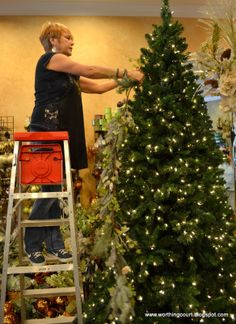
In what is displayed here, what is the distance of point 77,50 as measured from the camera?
487 centimetres

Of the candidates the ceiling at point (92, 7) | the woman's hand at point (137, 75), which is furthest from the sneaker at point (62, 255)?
the ceiling at point (92, 7)

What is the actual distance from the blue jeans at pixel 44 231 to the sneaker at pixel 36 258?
49 mm

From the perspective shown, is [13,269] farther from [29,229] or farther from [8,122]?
[8,122]

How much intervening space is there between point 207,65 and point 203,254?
97 centimetres

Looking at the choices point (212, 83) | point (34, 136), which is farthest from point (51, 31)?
point (212, 83)

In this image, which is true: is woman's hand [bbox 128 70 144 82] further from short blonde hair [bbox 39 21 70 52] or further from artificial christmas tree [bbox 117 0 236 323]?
short blonde hair [bbox 39 21 70 52]

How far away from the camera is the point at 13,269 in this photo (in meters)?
1.87

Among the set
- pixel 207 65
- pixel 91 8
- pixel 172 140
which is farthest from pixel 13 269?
pixel 91 8

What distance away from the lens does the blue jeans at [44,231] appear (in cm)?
222

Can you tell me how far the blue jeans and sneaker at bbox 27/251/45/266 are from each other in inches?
1.9

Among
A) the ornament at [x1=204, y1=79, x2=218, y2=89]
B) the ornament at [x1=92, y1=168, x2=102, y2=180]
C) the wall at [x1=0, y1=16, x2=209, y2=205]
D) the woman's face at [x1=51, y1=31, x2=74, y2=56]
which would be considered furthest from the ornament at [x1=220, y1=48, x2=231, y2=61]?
→ the wall at [x1=0, y1=16, x2=209, y2=205]

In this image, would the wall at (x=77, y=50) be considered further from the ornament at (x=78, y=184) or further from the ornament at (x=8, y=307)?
the ornament at (x=8, y=307)

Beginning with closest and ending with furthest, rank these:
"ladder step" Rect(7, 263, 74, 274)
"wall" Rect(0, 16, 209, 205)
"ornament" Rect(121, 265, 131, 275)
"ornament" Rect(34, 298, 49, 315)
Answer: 1. "ornament" Rect(121, 265, 131, 275)
2. "ladder step" Rect(7, 263, 74, 274)
3. "ornament" Rect(34, 298, 49, 315)
4. "wall" Rect(0, 16, 209, 205)

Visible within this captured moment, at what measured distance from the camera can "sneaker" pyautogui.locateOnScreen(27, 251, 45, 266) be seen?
2.07 metres
